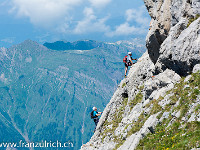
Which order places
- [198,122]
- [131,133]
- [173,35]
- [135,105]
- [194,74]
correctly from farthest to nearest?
[135,105] → [173,35] → [131,133] → [194,74] → [198,122]

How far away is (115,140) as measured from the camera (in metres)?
24.9

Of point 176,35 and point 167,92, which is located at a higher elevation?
point 176,35

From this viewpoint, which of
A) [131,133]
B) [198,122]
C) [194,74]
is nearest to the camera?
[198,122]

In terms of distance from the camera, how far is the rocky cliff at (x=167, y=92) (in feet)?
51.3

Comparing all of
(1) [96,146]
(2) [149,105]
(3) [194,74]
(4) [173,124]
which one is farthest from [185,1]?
(1) [96,146]

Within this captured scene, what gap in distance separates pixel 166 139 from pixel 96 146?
15.9 metres

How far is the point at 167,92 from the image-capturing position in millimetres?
21328

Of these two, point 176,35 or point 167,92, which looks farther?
point 176,35

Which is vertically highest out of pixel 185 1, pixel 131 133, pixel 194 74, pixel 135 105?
pixel 185 1

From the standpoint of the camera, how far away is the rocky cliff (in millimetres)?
15640

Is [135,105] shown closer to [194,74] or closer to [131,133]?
[131,133]

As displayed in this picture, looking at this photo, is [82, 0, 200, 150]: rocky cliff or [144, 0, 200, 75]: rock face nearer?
[82, 0, 200, 150]: rocky cliff

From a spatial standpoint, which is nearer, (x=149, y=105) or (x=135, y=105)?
(x=149, y=105)

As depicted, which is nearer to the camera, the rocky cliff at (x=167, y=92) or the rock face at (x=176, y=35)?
the rocky cliff at (x=167, y=92)
